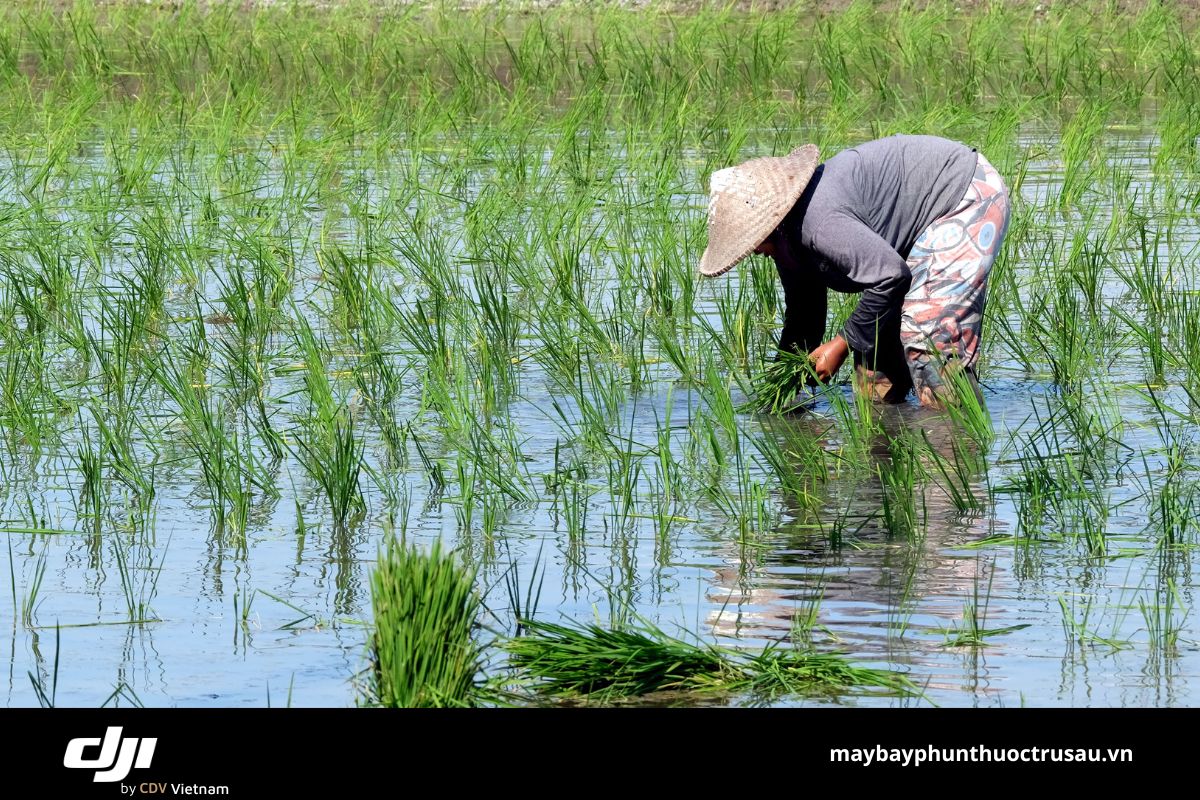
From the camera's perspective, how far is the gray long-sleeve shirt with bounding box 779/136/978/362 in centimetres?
455

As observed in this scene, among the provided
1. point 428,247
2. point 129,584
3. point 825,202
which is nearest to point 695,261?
point 428,247

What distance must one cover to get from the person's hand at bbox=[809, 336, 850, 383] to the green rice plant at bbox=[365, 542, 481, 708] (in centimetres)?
220

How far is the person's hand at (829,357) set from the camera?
4898mm

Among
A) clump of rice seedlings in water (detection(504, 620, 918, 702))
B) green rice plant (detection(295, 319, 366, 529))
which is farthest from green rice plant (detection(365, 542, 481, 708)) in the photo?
green rice plant (detection(295, 319, 366, 529))

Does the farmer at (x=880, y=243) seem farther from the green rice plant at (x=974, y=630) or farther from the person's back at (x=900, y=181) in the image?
the green rice plant at (x=974, y=630)

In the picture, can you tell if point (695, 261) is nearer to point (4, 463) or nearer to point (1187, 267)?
point (1187, 267)

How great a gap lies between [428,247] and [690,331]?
1.42 metres

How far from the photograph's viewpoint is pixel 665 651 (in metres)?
3.01

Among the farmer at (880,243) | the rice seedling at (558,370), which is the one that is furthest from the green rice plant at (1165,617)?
the farmer at (880,243)

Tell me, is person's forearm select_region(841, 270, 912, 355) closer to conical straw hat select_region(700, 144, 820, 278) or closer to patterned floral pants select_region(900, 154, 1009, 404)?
patterned floral pants select_region(900, 154, 1009, 404)

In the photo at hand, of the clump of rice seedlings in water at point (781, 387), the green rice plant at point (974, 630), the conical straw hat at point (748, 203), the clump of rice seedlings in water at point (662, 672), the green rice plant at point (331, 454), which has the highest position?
the conical straw hat at point (748, 203)

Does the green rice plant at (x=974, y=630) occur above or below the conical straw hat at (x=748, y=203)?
below
